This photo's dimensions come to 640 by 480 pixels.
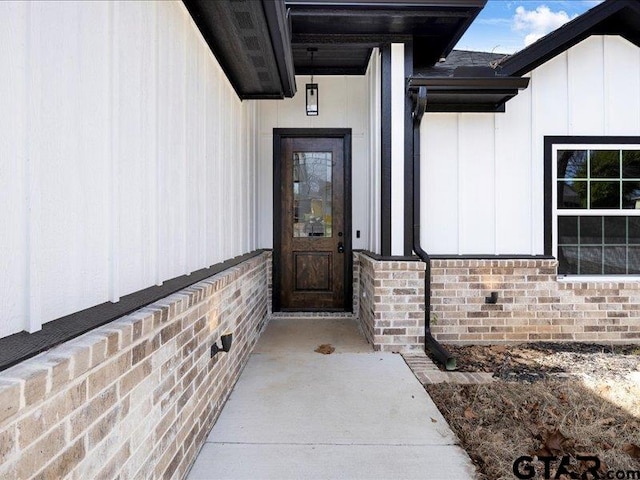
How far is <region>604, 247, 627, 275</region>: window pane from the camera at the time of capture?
15.1 feet

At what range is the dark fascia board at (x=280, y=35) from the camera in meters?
2.26

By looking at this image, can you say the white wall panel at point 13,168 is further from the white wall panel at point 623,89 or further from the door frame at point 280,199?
the white wall panel at point 623,89

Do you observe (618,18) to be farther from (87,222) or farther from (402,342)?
(87,222)

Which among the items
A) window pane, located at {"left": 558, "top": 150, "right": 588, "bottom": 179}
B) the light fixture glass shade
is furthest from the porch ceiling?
window pane, located at {"left": 558, "top": 150, "right": 588, "bottom": 179}

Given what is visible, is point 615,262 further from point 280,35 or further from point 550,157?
point 280,35

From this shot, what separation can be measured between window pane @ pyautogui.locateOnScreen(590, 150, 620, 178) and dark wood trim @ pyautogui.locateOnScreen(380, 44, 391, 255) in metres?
2.44

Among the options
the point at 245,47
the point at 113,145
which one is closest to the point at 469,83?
the point at 245,47

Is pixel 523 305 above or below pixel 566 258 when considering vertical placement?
below

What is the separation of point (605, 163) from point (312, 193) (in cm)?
349

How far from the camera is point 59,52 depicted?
1.21 meters

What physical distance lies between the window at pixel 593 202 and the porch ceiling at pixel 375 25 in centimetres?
183

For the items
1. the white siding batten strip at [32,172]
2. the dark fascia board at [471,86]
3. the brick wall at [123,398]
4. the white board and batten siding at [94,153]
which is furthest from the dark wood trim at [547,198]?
the white siding batten strip at [32,172]

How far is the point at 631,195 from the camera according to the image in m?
4.55

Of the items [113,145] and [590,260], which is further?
[590,260]
